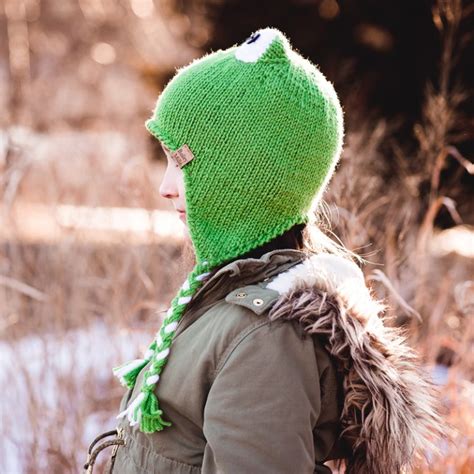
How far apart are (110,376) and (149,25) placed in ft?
33.2

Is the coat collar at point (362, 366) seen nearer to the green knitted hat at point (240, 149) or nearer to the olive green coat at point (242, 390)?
the olive green coat at point (242, 390)

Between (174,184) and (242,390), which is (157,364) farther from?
(174,184)

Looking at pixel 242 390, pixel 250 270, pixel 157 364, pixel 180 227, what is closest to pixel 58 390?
pixel 180 227

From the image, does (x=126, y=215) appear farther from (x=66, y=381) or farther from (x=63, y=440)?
(x=63, y=440)

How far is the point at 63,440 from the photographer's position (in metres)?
2.71

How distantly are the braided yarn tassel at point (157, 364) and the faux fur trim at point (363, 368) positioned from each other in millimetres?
192

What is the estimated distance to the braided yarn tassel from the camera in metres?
1.45

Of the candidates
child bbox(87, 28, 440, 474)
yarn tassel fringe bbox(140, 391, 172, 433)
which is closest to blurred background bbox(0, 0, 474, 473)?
child bbox(87, 28, 440, 474)

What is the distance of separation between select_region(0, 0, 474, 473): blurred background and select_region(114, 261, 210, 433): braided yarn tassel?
0.36 meters

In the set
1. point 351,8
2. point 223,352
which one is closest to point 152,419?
point 223,352

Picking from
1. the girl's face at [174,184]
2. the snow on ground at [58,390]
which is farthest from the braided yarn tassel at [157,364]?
the snow on ground at [58,390]

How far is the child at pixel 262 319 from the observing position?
130cm

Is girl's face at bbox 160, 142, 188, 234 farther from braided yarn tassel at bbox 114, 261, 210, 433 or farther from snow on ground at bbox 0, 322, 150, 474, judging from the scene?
snow on ground at bbox 0, 322, 150, 474

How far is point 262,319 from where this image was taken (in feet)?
4.43
